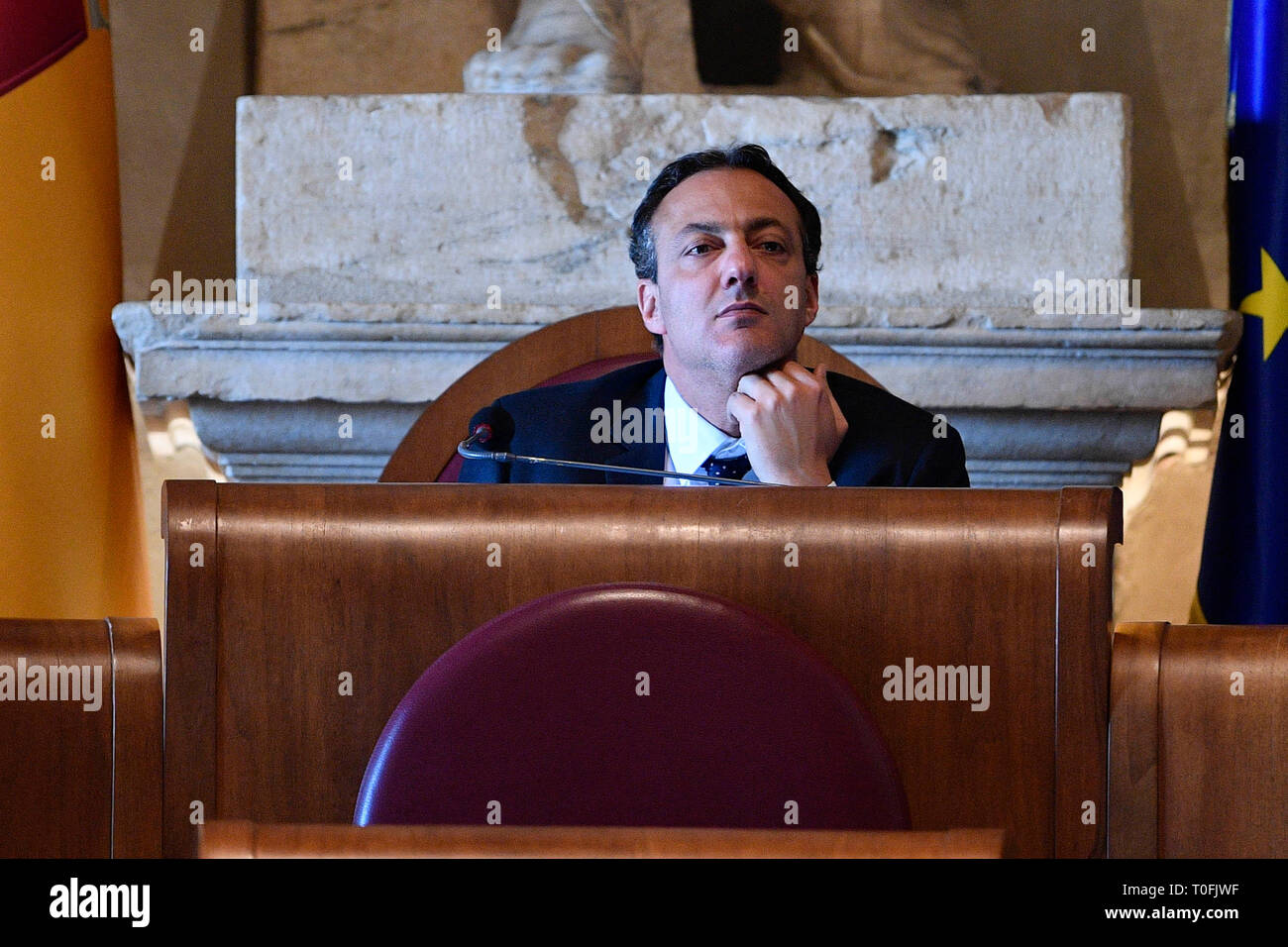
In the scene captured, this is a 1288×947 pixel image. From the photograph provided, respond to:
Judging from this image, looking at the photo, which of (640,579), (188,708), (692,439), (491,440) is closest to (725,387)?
(692,439)

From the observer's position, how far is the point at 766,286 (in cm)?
181

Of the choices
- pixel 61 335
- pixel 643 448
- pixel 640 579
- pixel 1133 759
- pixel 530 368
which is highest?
pixel 61 335

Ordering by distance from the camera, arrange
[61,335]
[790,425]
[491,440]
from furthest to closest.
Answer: [61,335] → [790,425] → [491,440]

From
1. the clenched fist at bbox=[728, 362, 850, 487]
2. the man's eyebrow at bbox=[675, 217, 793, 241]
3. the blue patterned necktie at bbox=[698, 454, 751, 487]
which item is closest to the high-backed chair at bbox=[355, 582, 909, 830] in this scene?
the clenched fist at bbox=[728, 362, 850, 487]

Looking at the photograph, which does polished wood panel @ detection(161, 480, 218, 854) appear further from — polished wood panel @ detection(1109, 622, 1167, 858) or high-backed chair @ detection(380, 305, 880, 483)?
high-backed chair @ detection(380, 305, 880, 483)

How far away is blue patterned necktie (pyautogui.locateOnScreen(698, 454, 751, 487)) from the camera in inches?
69.9

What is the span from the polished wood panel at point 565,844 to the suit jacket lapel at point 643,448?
0.98 m

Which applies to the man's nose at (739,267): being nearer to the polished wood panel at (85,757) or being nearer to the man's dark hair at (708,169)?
the man's dark hair at (708,169)

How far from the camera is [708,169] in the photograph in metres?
1.90

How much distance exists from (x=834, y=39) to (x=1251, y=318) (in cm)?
89

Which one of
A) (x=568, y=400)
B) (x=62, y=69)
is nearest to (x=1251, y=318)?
(x=568, y=400)

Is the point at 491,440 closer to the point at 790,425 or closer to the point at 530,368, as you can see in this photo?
the point at 790,425

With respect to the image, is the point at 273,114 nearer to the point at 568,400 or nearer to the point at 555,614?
the point at 568,400

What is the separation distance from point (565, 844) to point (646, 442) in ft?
3.82
